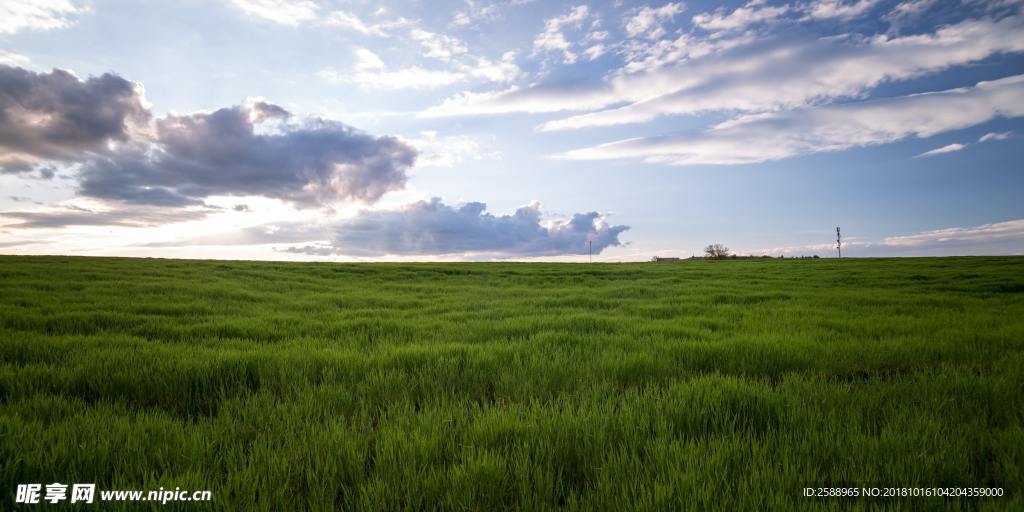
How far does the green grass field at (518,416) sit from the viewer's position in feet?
7.31

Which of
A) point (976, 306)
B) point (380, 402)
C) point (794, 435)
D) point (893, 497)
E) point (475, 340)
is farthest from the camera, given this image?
point (976, 306)

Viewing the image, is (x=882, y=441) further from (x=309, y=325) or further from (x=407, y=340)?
(x=309, y=325)

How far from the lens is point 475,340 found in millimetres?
6758

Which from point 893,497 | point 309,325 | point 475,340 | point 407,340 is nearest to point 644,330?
point 475,340

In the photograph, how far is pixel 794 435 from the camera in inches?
112

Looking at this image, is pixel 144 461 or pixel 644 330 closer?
pixel 144 461

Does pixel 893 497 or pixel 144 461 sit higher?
pixel 144 461

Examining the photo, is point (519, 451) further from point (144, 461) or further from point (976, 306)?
point (976, 306)

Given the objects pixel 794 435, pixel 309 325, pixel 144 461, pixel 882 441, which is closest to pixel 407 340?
pixel 309 325

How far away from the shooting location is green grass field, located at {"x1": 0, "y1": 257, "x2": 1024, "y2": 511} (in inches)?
87.7

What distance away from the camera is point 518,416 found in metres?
3.14

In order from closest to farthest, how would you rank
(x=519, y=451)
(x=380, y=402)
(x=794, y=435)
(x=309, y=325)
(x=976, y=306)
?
→ (x=519, y=451) → (x=794, y=435) → (x=380, y=402) → (x=309, y=325) → (x=976, y=306)

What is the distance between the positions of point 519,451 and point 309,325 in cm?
683

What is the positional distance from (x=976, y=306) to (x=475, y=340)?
1308 centimetres
